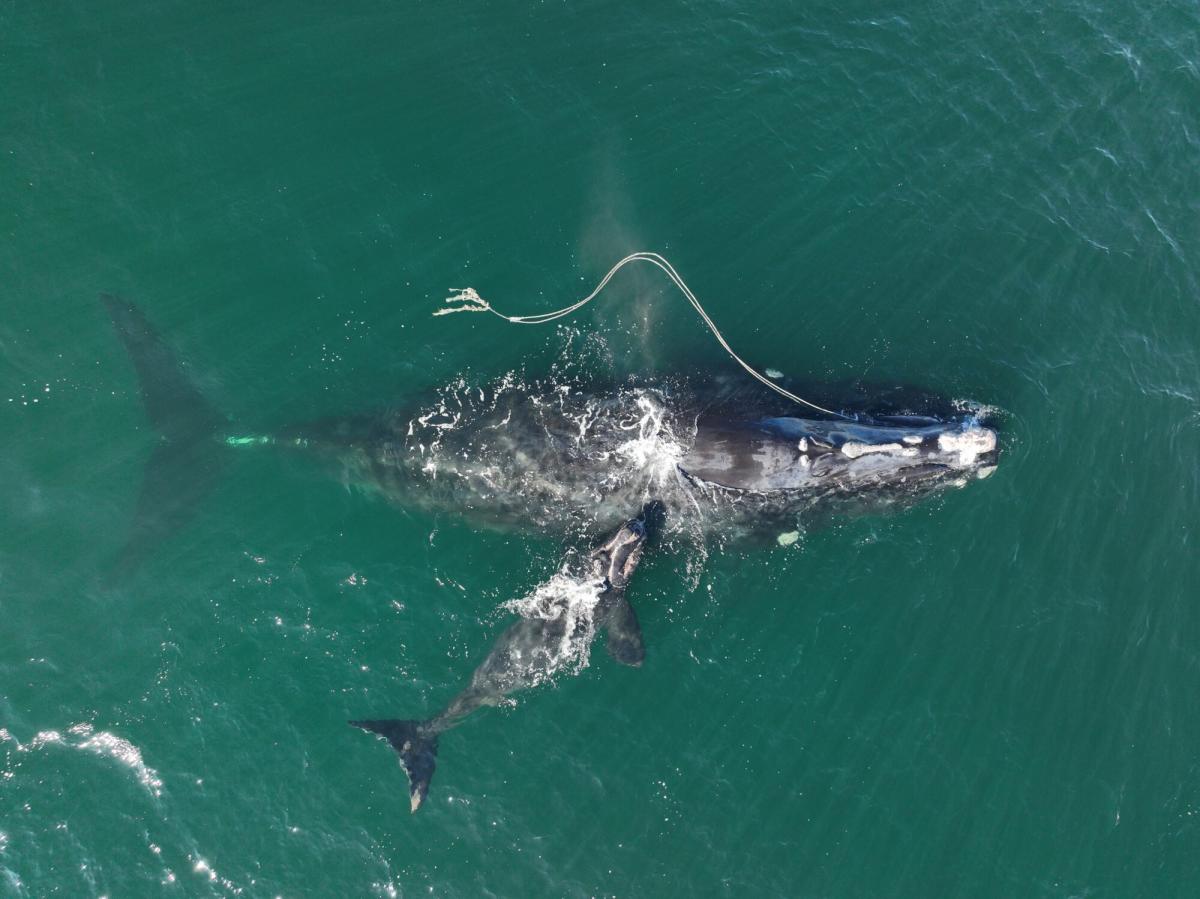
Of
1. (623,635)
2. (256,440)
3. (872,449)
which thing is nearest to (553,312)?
(256,440)

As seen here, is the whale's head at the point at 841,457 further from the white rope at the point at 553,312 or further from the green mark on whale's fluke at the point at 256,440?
the green mark on whale's fluke at the point at 256,440

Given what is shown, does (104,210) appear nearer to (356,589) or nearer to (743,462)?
(356,589)

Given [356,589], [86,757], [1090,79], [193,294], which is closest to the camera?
[86,757]

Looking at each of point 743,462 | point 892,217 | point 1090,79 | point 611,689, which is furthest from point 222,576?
point 1090,79

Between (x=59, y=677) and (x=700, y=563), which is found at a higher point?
(x=700, y=563)

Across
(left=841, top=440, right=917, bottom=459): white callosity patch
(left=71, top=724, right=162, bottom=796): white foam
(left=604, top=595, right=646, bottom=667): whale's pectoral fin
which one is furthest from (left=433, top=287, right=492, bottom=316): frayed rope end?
(left=71, top=724, right=162, bottom=796): white foam

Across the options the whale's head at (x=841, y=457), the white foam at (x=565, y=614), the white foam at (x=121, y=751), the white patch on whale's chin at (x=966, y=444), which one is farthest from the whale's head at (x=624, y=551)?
the white foam at (x=121, y=751)

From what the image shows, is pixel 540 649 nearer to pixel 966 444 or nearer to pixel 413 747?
pixel 413 747
